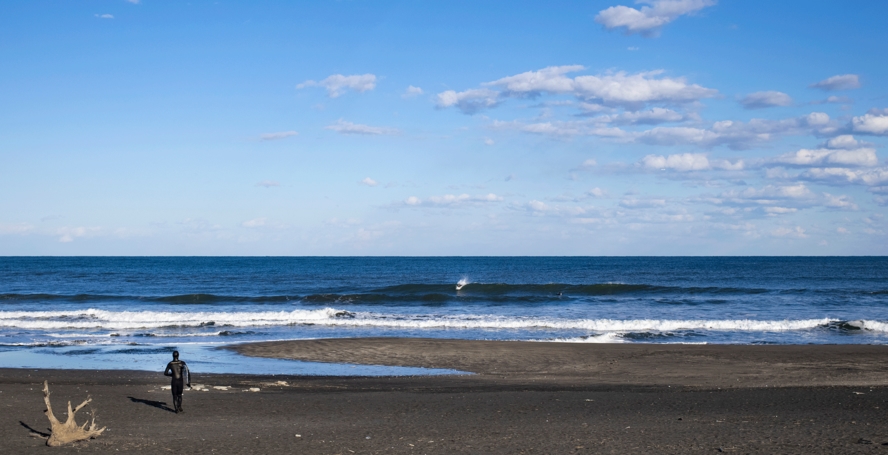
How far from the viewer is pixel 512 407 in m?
12.7

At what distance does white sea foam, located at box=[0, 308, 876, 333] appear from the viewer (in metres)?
29.6

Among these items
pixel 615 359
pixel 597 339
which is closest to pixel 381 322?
pixel 597 339

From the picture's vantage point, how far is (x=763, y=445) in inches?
376

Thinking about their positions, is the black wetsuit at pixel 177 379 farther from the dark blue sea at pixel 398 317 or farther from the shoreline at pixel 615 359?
the shoreline at pixel 615 359

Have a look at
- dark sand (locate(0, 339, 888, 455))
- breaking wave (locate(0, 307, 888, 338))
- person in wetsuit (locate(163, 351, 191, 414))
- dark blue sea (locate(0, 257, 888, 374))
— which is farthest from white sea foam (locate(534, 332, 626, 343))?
person in wetsuit (locate(163, 351, 191, 414))

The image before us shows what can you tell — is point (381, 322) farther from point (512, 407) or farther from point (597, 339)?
point (512, 407)

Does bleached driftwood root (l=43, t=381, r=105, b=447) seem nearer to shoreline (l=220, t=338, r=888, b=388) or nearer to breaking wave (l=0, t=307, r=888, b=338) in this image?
shoreline (l=220, t=338, r=888, b=388)

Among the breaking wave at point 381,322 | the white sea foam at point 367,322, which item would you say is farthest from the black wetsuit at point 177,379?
the white sea foam at point 367,322

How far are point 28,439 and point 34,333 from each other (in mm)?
20437

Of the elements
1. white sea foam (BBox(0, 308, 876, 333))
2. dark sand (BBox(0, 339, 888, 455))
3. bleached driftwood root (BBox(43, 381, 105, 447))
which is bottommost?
white sea foam (BBox(0, 308, 876, 333))

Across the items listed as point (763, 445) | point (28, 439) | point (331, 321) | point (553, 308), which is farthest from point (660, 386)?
point (553, 308)

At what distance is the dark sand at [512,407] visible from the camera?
9852 millimetres

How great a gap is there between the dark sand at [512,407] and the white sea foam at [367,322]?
876 centimetres

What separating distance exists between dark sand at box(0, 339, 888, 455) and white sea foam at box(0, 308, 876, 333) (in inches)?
345
